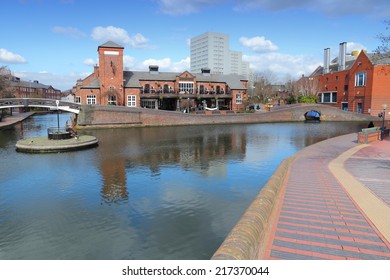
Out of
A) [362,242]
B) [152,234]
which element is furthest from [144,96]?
[362,242]

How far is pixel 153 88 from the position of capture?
51688mm

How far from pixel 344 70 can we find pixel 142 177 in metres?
54.2

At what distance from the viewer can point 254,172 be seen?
15.5 meters

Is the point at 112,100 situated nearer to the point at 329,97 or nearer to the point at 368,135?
the point at 368,135

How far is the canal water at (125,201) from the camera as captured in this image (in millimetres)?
8188

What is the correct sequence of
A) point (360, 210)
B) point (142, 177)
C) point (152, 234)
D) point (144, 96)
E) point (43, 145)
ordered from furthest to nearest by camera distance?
point (144, 96) < point (43, 145) < point (142, 177) < point (152, 234) < point (360, 210)

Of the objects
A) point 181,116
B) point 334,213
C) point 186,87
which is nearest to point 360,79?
point 186,87

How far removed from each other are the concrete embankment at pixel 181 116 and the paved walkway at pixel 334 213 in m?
29.1

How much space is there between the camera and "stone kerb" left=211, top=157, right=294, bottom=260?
16.1 feet

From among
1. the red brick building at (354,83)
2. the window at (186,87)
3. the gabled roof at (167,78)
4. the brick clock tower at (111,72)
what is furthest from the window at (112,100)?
the red brick building at (354,83)

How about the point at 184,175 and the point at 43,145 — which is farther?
the point at 43,145

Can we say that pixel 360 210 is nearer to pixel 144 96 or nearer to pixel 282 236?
pixel 282 236

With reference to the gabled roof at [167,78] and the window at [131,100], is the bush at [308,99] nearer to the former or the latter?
the gabled roof at [167,78]

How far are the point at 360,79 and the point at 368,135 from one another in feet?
122
